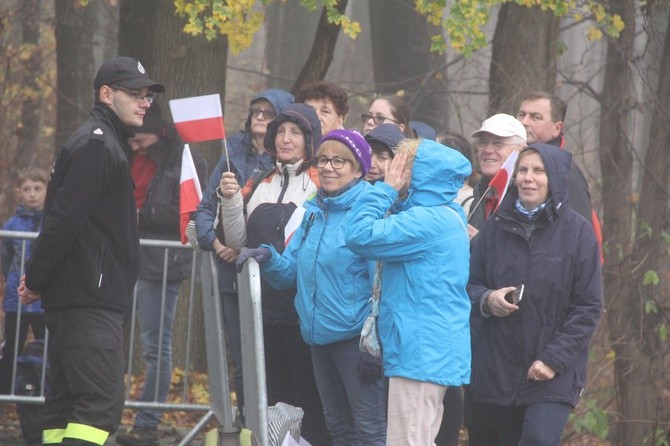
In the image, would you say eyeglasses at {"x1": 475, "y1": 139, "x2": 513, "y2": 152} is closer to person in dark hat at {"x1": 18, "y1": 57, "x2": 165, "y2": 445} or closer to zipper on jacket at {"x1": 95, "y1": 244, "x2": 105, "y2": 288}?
person in dark hat at {"x1": 18, "y1": 57, "x2": 165, "y2": 445}

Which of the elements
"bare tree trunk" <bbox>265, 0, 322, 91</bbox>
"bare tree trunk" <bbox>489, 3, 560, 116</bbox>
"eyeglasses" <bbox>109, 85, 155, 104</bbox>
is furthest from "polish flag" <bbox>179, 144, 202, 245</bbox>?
"bare tree trunk" <bbox>265, 0, 322, 91</bbox>

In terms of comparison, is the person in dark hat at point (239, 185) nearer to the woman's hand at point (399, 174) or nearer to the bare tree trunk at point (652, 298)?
the woman's hand at point (399, 174)

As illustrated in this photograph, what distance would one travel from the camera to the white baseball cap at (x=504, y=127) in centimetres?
732

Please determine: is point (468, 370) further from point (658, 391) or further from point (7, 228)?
point (658, 391)

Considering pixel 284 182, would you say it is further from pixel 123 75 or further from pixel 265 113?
pixel 123 75

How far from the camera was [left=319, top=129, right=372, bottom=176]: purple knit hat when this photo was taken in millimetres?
6504

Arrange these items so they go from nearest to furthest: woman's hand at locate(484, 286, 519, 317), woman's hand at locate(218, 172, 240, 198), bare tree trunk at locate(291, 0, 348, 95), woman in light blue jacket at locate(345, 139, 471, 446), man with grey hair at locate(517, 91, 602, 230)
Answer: woman in light blue jacket at locate(345, 139, 471, 446), woman's hand at locate(484, 286, 519, 317), woman's hand at locate(218, 172, 240, 198), man with grey hair at locate(517, 91, 602, 230), bare tree trunk at locate(291, 0, 348, 95)

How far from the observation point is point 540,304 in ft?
20.6

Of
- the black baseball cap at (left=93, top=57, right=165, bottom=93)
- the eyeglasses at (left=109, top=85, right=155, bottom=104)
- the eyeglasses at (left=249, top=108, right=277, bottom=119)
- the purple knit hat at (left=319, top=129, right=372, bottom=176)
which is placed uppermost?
the black baseball cap at (left=93, top=57, right=165, bottom=93)

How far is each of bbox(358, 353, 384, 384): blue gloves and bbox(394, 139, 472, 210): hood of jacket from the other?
80 centimetres

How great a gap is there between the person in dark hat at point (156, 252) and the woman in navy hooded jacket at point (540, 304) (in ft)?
9.13

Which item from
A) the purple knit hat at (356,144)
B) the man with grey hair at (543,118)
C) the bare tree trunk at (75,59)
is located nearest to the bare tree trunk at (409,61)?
the bare tree trunk at (75,59)

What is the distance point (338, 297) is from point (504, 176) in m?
1.12

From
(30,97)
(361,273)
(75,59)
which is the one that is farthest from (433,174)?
(30,97)
